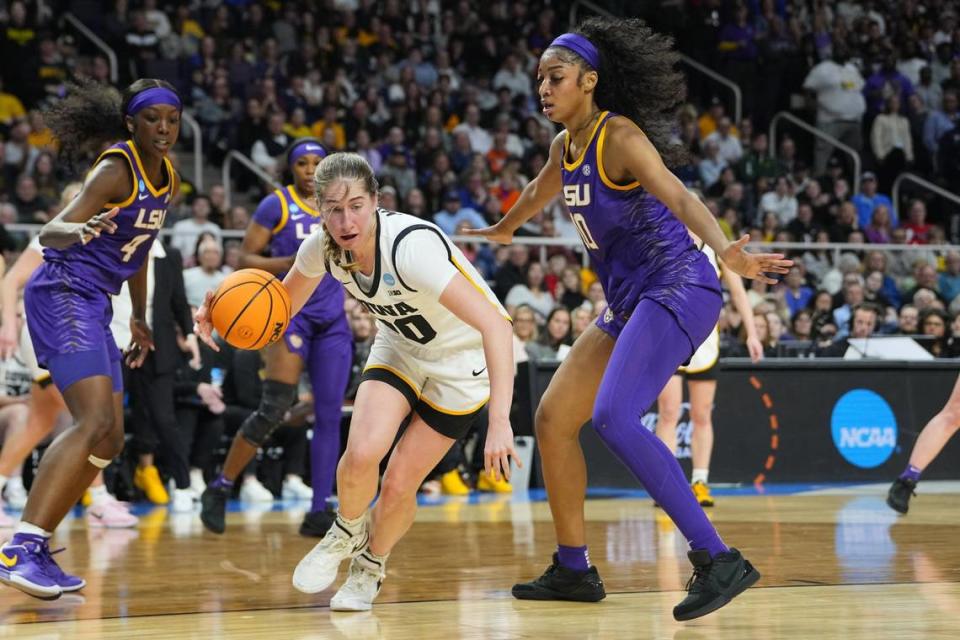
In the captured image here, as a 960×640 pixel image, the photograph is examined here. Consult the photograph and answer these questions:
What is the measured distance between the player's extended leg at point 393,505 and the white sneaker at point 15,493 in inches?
214

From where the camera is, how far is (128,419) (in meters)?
10.4

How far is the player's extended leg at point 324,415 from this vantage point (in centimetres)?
765

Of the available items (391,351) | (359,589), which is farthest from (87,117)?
(359,589)

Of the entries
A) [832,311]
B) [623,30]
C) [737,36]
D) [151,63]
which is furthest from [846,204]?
[623,30]

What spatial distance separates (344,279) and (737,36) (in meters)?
16.3

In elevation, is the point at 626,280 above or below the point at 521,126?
above

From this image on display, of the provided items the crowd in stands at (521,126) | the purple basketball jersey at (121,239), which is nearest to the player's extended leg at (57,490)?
the purple basketball jersey at (121,239)

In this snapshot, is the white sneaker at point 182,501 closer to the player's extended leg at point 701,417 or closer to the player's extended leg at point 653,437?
the player's extended leg at point 701,417

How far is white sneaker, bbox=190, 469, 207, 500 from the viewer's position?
10219 mm

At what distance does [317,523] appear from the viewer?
762 cm

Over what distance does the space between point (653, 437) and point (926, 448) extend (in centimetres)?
441

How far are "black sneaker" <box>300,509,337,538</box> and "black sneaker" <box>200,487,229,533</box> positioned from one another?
0.49 meters

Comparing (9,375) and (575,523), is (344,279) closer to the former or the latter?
(575,523)

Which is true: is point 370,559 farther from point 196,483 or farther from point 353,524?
point 196,483
